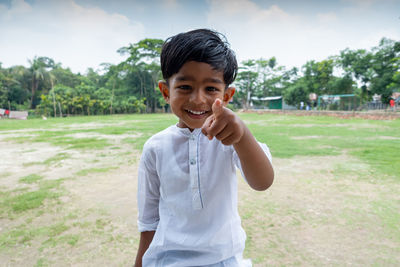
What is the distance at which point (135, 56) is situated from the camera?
29891 mm

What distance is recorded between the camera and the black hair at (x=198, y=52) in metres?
0.87

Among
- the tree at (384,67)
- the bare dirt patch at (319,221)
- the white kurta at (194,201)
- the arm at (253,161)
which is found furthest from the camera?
the tree at (384,67)

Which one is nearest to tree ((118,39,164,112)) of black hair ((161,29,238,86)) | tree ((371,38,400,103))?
tree ((371,38,400,103))

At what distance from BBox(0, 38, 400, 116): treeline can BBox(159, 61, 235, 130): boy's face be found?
18.8m

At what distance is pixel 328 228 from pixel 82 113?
28.3 metres

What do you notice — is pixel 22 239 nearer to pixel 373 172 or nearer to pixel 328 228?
pixel 328 228

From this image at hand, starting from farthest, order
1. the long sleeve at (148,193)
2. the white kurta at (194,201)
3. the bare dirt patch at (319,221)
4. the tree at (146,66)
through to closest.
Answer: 1. the tree at (146,66)
2. the bare dirt patch at (319,221)
3. the long sleeve at (148,193)
4. the white kurta at (194,201)

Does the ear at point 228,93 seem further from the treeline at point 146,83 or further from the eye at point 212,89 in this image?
the treeline at point 146,83

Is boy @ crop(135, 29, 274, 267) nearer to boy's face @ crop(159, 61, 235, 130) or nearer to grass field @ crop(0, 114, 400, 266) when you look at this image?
boy's face @ crop(159, 61, 235, 130)

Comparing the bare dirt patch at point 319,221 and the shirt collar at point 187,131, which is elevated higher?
the shirt collar at point 187,131

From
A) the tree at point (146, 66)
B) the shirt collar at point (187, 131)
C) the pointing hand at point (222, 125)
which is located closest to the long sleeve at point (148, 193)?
the shirt collar at point (187, 131)

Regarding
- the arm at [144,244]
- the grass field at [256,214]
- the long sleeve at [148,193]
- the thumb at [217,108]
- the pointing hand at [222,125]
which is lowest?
the grass field at [256,214]

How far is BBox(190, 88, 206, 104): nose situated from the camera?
0.84m

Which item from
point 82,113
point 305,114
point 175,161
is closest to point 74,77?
point 82,113
